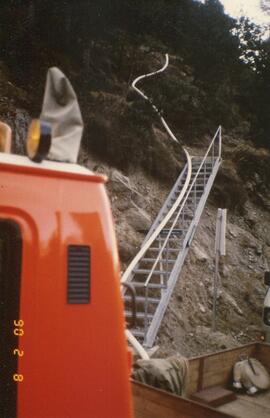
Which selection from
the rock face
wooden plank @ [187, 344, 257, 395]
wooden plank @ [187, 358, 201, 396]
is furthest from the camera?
the rock face

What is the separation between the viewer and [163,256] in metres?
10.9

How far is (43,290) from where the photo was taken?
6.23ft

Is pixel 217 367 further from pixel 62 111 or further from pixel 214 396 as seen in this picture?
pixel 62 111

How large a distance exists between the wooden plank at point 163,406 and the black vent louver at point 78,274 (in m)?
1.93

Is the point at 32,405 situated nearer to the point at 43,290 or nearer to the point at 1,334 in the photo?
the point at 1,334

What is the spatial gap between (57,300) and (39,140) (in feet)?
2.41

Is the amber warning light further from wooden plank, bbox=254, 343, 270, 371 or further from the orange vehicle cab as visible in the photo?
wooden plank, bbox=254, 343, 270, 371

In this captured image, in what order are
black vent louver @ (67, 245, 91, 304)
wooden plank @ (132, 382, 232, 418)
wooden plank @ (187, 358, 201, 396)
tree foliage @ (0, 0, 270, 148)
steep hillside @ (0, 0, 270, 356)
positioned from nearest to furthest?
black vent louver @ (67, 245, 91, 304) → wooden plank @ (132, 382, 232, 418) → wooden plank @ (187, 358, 201, 396) → steep hillside @ (0, 0, 270, 356) → tree foliage @ (0, 0, 270, 148)

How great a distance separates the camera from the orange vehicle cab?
183 centimetres

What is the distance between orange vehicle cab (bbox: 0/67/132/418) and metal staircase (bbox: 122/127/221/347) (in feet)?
18.7

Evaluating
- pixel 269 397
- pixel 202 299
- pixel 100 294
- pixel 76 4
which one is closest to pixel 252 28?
pixel 76 4
